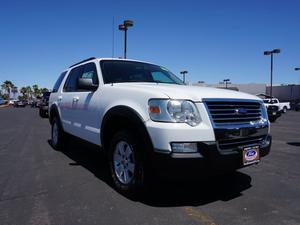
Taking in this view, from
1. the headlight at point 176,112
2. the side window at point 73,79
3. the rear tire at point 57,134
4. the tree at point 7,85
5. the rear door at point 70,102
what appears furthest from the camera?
the tree at point 7,85

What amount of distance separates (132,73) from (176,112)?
201cm

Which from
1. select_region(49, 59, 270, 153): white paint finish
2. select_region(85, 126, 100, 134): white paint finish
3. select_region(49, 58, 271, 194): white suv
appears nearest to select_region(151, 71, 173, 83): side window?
select_region(49, 58, 271, 194): white suv

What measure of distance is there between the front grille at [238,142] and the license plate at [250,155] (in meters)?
0.08

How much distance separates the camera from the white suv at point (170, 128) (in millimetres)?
3281

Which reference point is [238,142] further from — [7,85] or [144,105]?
[7,85]

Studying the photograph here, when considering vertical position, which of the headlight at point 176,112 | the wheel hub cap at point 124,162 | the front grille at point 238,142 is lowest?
the wheel hub cap at point 124,162

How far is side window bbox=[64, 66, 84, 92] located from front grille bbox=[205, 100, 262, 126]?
335 centimetres

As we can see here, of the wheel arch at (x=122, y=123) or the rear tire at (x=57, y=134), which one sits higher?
the wheel arch at (x=122, y=123)

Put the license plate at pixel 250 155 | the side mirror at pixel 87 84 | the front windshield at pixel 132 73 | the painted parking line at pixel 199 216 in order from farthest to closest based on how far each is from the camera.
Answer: the front windshield at pixel 132 73 → the side mirror at pixel 87 84 → the license plate at pixel 250 155 → the painted parking line at pixel 199 216

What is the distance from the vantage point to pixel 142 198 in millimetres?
3859

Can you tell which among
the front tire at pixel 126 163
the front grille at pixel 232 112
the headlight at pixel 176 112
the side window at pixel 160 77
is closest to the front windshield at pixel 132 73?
the side window at pixel 160 77

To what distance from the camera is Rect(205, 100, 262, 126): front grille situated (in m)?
3.49

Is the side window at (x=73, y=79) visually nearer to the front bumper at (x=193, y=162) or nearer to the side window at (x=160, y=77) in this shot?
the side window at (x=160, y=77)

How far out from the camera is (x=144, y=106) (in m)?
3.58
